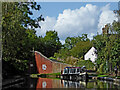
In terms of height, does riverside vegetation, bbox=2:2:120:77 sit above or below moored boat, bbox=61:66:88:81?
above

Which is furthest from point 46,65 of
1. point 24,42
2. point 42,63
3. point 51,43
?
point 24,42

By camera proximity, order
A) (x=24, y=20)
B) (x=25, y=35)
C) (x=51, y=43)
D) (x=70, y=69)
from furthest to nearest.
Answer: (x=51, y=43)
(x=70, y=69)
(x=25, y=35)
(x=24, y=20)

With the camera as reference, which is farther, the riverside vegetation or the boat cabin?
the boat cabin

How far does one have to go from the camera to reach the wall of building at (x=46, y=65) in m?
70.9

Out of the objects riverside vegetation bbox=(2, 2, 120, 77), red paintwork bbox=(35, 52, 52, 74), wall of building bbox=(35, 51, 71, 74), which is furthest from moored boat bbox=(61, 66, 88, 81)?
red paintwork bbox=(35, 52, 52, 74)

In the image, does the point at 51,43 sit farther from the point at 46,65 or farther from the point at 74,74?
the point at 74,74

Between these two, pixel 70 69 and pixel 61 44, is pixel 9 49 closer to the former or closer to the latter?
pixel 70 69

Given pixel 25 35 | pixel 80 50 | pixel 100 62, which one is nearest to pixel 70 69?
pixel 100 62

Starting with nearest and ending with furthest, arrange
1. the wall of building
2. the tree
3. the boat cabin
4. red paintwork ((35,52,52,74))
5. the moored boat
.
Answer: the moored boat → the boat cabin → the wall of building → red paintwork ((35,52,52,74)) → the tree

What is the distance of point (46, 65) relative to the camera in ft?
243

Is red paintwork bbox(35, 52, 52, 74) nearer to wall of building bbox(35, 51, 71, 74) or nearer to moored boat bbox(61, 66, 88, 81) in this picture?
wall of building bbox(35, 51, 71, 74)

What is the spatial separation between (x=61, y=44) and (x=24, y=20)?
89.2 m

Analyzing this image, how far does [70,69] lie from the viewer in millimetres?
51031

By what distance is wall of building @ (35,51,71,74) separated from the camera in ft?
233
